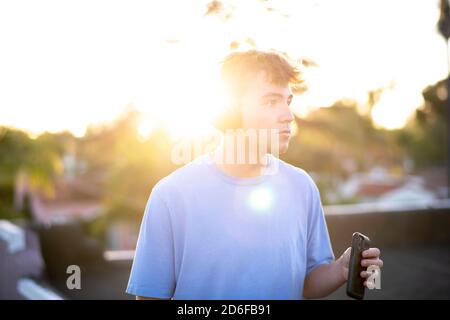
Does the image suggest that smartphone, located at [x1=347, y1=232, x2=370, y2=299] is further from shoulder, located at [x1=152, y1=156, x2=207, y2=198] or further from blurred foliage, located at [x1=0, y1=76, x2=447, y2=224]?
blurred foliage, located at [x1=0, y1=76, x2=447, y2=224]

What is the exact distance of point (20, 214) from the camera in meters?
37.6

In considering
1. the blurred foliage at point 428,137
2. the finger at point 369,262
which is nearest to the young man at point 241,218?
the finger at point 369,262

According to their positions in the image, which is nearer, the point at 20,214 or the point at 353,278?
the point at 353,278

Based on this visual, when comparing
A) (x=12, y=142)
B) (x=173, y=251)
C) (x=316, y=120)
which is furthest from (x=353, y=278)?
(x=12, y=142)

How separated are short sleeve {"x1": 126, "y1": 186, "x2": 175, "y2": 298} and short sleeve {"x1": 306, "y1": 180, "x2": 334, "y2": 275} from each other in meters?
0.65

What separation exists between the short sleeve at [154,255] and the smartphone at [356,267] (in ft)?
2.37

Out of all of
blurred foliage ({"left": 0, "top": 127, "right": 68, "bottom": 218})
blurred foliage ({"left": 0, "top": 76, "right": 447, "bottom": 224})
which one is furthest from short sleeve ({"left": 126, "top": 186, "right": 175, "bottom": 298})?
blurred foliage ({"left": 0, "top": 127, "right": 68, "bottom": 218})

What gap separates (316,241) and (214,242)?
0.51 meters

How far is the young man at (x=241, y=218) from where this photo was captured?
217cm

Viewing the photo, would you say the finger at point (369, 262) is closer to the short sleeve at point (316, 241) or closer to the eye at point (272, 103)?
the short sleeve at point (316, 241)

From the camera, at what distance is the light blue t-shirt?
2152 millimetres

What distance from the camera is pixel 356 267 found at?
7.00ft
